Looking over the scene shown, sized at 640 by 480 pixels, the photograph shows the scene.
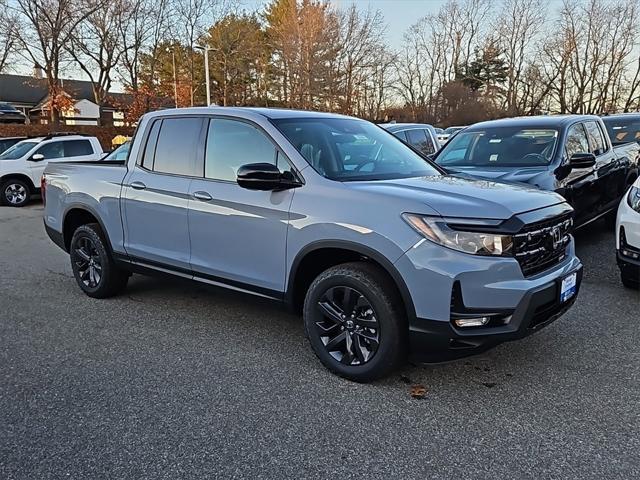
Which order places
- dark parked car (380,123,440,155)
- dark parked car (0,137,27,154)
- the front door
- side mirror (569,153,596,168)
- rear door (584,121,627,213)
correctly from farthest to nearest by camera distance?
dark parked car (0,137,27,154) → dark parked car (380,123,440,155) → rear door (584,121,627,213) → the front door → side mirror (569,153,596,168)

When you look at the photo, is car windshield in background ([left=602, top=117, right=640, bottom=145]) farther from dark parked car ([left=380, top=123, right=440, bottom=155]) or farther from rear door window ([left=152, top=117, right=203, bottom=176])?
rear door window ([left=152, top=117, right=203, bottom=176])

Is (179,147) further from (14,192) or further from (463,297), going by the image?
(14,192)

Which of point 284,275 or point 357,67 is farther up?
point 357,67

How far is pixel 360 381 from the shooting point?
132 inches

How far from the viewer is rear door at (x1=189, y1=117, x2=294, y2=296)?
366 centimetres

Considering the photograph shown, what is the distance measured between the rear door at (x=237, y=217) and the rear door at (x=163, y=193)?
13cm

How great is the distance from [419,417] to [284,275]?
4.22 feet

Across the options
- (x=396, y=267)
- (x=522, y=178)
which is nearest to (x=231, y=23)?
(x=522, y=178)

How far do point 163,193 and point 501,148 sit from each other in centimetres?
439

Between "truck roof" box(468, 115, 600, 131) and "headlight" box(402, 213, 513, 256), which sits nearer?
"headlight" box(402, 213, 513, 256)

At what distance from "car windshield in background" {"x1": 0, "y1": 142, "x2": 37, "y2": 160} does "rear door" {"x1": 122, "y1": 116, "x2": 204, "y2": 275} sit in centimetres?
1071

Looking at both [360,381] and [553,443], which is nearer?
[553,443]

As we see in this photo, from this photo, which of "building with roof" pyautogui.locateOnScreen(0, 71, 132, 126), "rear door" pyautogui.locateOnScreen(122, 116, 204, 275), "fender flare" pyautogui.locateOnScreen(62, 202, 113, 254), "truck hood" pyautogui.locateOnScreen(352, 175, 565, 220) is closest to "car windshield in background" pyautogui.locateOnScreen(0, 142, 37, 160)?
"fender flare" pyautogui.locateOnScreen(62, 202, 113, 254)

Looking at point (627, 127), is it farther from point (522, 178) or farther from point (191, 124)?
point (191, 124)
